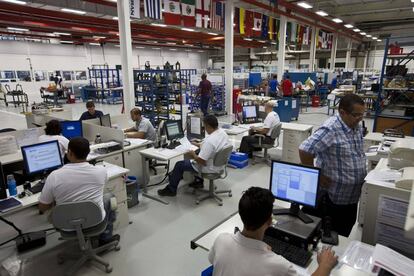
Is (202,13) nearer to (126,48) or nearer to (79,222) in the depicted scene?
(126,48)

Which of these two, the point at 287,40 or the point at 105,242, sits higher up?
the point at 287,40

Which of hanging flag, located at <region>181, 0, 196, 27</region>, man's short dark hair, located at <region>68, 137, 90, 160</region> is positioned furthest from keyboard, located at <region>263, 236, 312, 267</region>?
hanging flag, located at <region>181, 0, 196, 27</region>

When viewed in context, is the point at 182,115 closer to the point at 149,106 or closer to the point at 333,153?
the point at 149,106

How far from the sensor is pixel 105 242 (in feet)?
9.91

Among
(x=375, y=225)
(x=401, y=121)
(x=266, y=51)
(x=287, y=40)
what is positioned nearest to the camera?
(x=375, y=225)

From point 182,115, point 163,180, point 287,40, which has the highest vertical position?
point 287,40

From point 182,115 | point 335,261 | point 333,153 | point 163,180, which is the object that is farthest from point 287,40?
point 335,261

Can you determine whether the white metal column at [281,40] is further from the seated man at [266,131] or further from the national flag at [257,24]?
the seated man at [266,131]

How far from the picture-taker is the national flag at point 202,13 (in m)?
7.79

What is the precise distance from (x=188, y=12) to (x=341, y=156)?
672cm

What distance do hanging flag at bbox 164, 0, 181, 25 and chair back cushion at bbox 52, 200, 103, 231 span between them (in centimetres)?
593

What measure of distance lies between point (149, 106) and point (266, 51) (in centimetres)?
1555

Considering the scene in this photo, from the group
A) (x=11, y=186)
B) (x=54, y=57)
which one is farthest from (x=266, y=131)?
(x=54, y=57)

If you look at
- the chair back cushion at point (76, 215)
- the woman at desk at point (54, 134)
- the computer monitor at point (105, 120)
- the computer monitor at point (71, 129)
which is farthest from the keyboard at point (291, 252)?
the computer monitor at point (105, 120)
